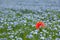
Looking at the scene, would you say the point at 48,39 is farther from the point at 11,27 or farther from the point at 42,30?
the point at 11,27

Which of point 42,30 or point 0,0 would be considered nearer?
point 42,30

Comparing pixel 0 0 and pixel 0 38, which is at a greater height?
pixel 0 0

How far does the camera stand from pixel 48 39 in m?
6.65

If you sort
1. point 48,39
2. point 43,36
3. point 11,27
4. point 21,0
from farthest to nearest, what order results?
point 21,0 → point 11,27 → point 43,36 → point 48,39

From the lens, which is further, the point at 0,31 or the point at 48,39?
the point at 0,31

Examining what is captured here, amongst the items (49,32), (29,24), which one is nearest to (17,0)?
(29,24)

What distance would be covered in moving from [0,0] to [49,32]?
1465 centimetres

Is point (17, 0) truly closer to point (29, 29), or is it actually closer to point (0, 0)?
point (0, 0)

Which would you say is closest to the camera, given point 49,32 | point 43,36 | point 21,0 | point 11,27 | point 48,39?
point 48,39

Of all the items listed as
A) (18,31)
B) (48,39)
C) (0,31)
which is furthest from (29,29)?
(48,39)

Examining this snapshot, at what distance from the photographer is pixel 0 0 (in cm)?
2180

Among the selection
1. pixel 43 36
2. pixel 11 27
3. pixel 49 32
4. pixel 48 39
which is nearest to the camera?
pixel 48 39

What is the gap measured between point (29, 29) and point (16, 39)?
1.38 m

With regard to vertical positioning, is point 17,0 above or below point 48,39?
above
